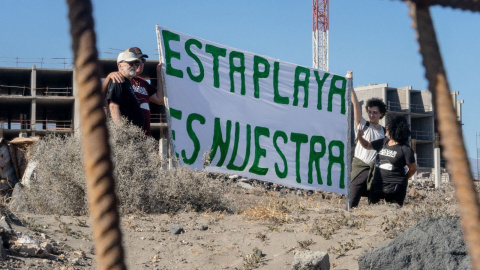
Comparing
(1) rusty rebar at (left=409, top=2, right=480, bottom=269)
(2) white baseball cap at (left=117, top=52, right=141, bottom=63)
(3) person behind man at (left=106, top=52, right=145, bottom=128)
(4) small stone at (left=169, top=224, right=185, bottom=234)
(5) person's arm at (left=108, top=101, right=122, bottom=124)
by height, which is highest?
(2) white baseball cap at (left=117, top=52, right=141, bottom=63)

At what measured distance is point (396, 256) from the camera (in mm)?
5000

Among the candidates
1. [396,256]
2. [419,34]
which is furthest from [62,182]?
[419,34]

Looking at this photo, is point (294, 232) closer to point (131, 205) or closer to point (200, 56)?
point (131, 205)

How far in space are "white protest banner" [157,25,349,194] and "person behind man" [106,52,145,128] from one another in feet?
1.16

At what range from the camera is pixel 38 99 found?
41.6 meters

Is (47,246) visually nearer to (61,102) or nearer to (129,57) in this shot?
(129,57)

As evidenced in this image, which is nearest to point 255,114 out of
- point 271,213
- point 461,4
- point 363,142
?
point 363,142

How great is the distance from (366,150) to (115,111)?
259 centimetres

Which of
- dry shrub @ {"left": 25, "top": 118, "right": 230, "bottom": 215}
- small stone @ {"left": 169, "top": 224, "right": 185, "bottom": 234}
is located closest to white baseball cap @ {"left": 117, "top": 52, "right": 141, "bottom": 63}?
dry shrub @ {"left": 25, "top": 118, "right": 230, "bottom": 215}

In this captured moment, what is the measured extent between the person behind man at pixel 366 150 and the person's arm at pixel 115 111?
7.94 feet

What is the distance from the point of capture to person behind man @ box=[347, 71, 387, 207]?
7.31m

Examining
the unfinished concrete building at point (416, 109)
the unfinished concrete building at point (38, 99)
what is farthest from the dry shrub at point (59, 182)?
the unfinished concrete building at point (416, 109)

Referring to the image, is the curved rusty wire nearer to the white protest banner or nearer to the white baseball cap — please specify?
the white baseball cap

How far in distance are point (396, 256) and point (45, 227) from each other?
2988mm
